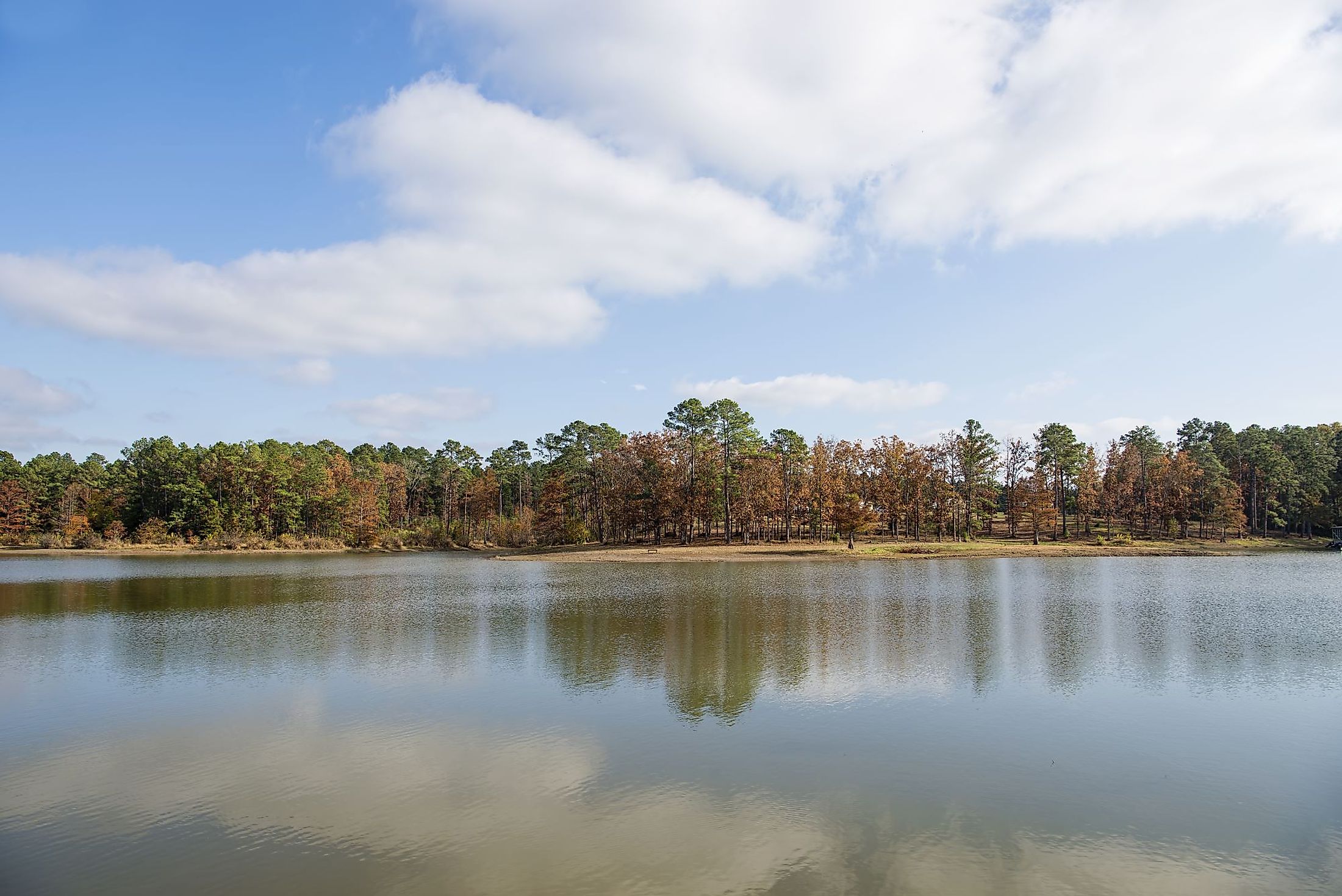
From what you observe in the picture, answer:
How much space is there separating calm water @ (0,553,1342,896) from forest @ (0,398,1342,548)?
49406mm

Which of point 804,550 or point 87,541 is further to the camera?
point 87,541

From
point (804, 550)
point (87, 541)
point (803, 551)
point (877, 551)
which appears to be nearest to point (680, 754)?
point (803, 551)

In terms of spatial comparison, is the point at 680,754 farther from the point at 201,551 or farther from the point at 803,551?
the point at 201,551

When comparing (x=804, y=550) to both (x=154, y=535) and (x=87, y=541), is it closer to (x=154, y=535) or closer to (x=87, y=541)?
(x=154, y=535)

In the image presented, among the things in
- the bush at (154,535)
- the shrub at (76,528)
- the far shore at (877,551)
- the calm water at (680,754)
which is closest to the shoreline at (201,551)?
the bush at (154,535)

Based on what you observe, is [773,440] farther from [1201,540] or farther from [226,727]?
[226,727]

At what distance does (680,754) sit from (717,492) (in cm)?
6821

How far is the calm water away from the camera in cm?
973

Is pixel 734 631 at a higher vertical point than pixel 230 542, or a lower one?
higher

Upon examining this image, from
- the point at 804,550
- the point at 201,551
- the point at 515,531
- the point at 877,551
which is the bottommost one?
the point at 201,551

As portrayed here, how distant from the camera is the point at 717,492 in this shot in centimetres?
8200

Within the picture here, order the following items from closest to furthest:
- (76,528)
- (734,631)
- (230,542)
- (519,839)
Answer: (519,839) → (734,631) → (230,542) → (76,528)

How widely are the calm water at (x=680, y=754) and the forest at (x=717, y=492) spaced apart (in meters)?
49.4

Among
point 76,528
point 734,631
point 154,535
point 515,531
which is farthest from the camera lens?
point 515,531
